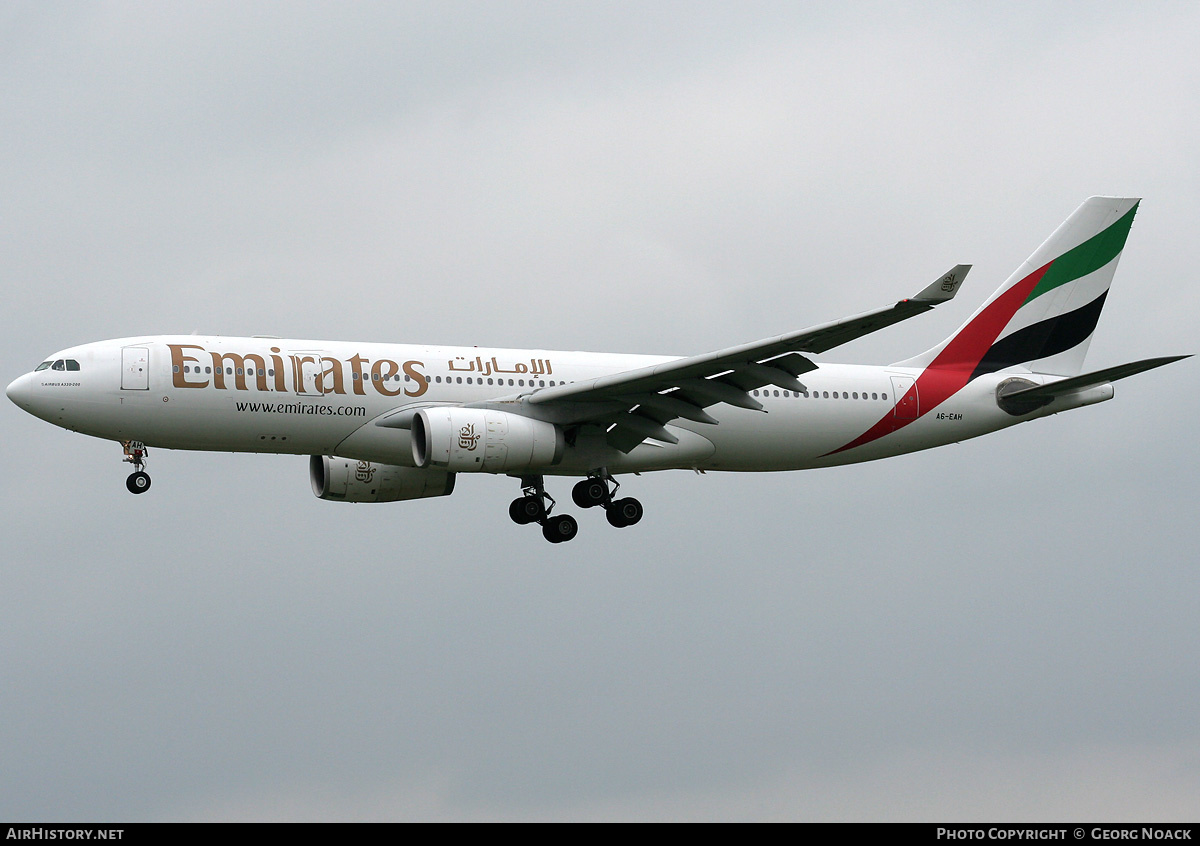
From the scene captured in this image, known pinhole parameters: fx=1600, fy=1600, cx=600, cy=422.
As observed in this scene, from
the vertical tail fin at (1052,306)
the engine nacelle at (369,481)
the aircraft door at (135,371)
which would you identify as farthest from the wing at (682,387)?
the vertical tail fin at (1052,306)

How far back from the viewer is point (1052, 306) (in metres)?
45.6

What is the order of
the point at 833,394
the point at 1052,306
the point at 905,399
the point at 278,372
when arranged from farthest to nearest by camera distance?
the point at 1052,306
the point at 905,399
the point at 833,394
the point at 278,372

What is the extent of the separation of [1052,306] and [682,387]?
13794mm

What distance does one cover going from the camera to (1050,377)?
147 ft

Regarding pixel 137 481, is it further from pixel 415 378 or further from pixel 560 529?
pixel 560 529

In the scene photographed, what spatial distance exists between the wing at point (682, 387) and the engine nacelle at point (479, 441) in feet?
2.77

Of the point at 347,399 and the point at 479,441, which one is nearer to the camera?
the point at 479,441

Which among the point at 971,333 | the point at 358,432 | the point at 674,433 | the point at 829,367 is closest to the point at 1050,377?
the point at 971,333

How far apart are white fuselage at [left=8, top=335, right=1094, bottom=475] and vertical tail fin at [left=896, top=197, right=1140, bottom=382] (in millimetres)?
2833

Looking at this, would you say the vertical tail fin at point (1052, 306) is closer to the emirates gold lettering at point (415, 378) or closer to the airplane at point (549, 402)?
the airplane at point (549, 402)

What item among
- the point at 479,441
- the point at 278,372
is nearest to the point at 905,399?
the point at 479,441

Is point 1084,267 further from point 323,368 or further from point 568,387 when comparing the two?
point 323,368

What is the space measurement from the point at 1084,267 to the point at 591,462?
16443 millimetres

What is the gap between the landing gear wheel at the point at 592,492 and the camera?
40719 millimetres
